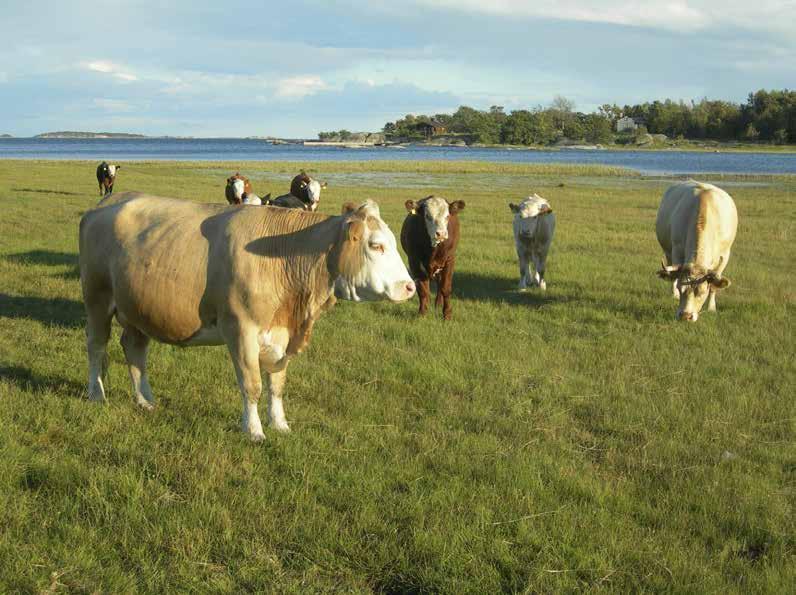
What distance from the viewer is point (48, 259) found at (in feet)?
42.5

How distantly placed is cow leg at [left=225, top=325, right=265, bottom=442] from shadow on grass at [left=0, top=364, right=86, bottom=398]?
5.63 feet

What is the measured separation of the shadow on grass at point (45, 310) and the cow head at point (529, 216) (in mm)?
6632

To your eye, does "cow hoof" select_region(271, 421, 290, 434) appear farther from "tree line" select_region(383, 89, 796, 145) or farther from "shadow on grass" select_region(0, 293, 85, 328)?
"tree line" select_region(383, 89, 796, 145)

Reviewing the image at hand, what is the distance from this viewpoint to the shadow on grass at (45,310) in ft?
29.1

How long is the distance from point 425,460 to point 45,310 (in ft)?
20.8

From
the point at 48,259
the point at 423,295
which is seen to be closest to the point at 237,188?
the point at 48,259

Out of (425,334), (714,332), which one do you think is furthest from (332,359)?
(714,332)

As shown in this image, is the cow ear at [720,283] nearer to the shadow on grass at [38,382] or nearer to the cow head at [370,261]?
the cow head at [370,261]

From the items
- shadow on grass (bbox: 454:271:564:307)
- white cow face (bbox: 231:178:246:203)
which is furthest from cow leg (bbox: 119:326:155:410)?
white cow face (bbox: 231:178:246:203)

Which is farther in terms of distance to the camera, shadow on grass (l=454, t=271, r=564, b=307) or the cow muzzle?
shadow on grass (l=454, t=271, r=564, b=307)

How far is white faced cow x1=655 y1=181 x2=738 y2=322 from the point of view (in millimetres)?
9461

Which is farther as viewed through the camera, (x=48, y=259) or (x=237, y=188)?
(x=237, y=188)

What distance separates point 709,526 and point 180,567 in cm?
296

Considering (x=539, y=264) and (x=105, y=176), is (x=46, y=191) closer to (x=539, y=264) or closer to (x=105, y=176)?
(x=105, y=176)
